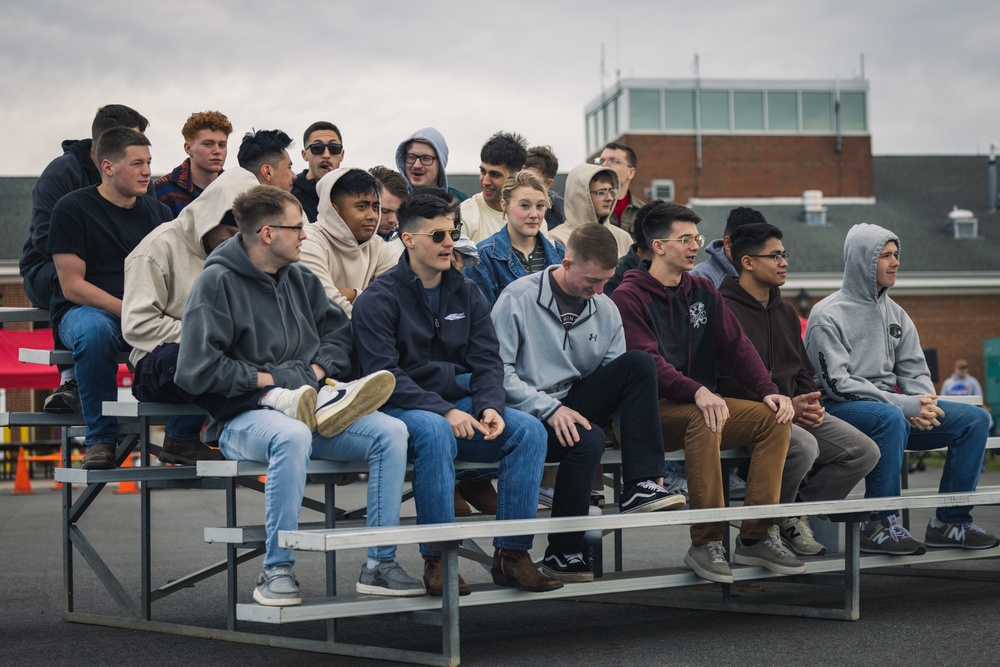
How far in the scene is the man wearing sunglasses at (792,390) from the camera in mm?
7469

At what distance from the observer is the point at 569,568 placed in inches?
254

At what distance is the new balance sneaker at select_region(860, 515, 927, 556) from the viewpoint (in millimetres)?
7570

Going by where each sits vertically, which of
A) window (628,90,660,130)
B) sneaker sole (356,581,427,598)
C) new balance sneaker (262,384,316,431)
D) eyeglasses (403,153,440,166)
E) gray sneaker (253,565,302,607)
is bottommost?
sneaker sole (356,581,427,598)

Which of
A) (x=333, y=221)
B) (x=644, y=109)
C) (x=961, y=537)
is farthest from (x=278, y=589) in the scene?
(x=644, y=109)

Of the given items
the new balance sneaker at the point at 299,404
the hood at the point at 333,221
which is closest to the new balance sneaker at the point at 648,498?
the new balance sneaker at the point at 299,404

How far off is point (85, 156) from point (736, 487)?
4802 mm

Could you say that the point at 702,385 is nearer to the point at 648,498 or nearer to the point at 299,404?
the point at 648,498

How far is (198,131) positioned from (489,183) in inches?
87.2

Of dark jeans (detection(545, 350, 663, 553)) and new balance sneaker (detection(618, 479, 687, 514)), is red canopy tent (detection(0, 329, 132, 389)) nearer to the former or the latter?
dark jeans (detection(545, 350, 663, 553))

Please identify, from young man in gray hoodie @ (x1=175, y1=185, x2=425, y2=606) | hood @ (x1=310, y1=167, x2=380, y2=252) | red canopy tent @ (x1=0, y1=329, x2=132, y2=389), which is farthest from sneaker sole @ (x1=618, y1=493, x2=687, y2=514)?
red canopy tent @ (x1=0, y1=329, x2=132, y2=389)

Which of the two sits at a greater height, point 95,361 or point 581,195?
point 581,195

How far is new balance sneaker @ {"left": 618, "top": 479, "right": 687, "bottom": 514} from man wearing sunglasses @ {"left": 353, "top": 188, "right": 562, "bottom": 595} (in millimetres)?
557

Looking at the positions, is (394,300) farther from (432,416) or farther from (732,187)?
(732,187)

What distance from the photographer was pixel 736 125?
48969 millimetres
